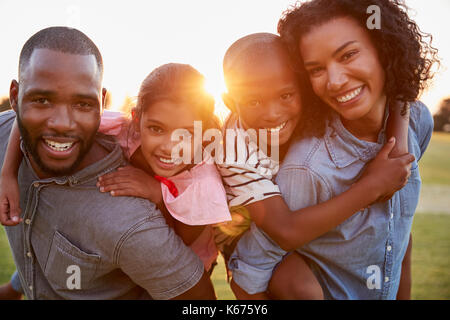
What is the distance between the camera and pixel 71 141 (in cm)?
241

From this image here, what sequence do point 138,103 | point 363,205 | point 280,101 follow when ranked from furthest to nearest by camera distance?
point 138,103 < point 280,101 < point 363,205

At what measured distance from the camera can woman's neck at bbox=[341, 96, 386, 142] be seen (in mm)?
2578

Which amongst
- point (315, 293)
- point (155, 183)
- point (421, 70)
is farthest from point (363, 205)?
point (155, 183)

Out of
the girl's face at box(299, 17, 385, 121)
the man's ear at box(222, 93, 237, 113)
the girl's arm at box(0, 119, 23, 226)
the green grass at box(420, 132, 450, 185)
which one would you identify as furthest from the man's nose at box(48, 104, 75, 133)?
the green grass at box(420, 132, 450, 185)

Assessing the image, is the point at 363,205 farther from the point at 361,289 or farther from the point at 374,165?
the point at 361,289

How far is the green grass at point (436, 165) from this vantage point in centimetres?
1536

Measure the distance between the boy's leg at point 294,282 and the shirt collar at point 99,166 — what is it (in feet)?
4.19

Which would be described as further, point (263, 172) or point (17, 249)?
point (17, 249)

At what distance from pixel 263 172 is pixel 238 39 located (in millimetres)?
996

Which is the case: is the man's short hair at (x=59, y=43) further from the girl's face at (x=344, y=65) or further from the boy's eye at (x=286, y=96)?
the girl's face at (x=344, y=65)

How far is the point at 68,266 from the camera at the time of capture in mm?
2453

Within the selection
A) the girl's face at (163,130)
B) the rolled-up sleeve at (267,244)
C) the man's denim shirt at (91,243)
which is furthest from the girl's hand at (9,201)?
the rolled-up sleeve at (267,244)

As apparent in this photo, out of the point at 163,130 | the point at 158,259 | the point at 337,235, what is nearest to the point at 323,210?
the point at 337,235

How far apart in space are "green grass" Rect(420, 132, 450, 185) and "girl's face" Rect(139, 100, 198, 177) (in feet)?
47.4
